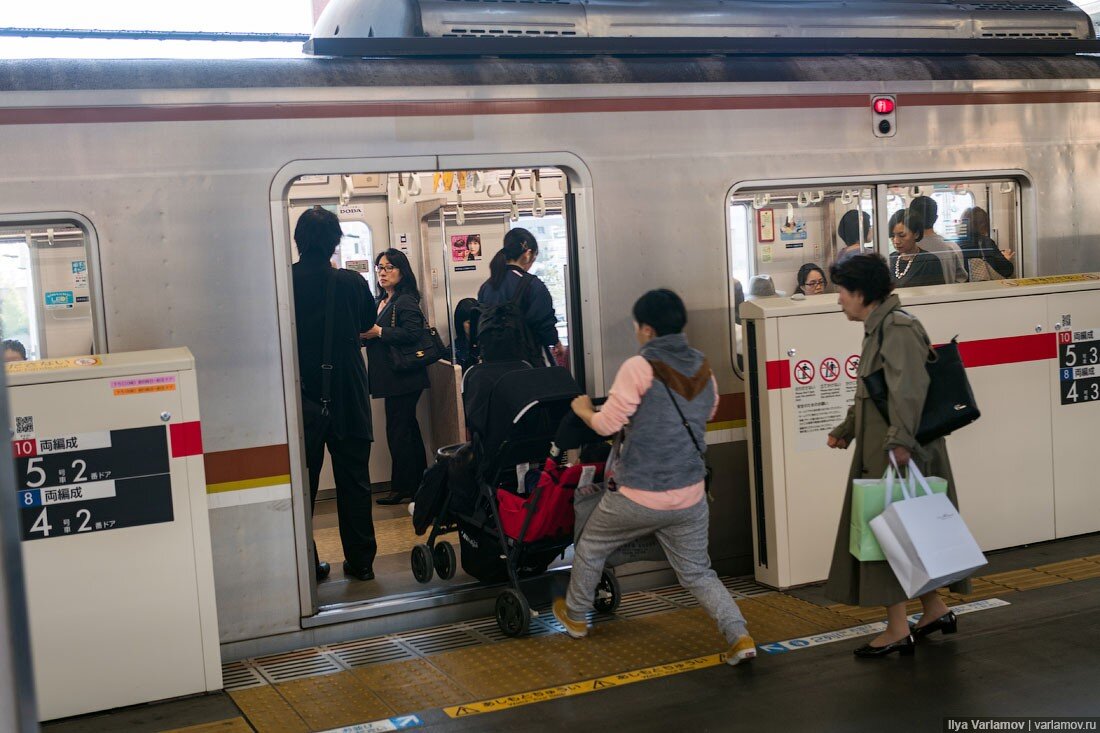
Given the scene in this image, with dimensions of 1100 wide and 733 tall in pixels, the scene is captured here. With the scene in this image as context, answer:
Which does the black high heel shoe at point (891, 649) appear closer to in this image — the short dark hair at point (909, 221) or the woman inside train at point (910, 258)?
the woman inside train at point (910, 258)

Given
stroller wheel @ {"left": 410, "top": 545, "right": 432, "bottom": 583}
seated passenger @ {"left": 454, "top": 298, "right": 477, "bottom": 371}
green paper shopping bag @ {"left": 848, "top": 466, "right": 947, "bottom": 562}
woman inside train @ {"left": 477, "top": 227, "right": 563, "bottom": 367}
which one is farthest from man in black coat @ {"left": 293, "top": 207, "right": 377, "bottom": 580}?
green paper shopping bag @ {"left": 848, "top": 466, "right": 947, "bottom": 562}

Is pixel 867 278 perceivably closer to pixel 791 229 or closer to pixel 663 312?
pixel 663 312

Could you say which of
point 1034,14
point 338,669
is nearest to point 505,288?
point 338,669

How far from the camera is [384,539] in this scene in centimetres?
705

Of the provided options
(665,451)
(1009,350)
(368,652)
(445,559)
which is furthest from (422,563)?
(1009,350)

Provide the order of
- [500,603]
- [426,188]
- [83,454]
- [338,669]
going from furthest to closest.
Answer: [426,188]
[500,603]
[338,669]
[83,454]

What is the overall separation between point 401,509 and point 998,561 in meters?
3.83

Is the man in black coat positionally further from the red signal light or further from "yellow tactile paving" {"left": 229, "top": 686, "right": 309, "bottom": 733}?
the red signal light

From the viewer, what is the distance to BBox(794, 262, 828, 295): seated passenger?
636 centimetres

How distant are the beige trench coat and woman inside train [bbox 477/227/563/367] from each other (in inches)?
89.1

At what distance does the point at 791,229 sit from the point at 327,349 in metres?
2.55

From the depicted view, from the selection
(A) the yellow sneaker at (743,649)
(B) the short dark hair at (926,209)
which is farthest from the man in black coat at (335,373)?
(B) the short dark hair at (926,209)

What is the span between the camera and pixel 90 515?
4.51 m

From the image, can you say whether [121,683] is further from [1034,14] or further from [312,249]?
[1034,14]
